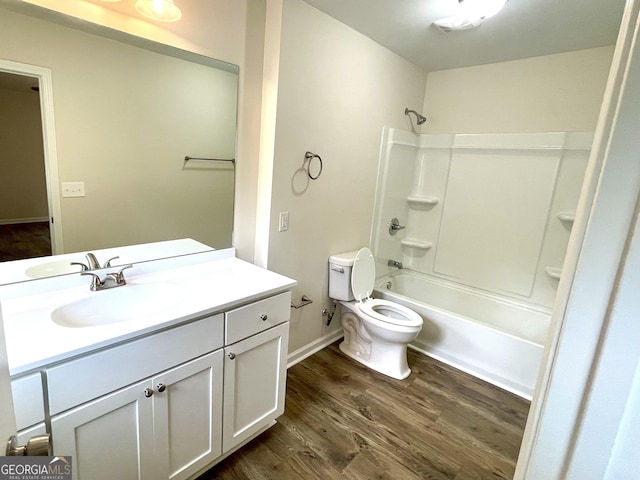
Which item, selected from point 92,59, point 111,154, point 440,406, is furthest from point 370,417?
point 92,59

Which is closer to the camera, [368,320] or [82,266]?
[82,266]

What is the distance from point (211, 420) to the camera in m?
1.43

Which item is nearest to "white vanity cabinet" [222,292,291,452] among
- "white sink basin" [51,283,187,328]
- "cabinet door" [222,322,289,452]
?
"cabinet door" [222,322,289,452]

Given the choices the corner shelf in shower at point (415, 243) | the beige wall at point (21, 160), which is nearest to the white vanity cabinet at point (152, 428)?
the beige wall at point (21, 160)

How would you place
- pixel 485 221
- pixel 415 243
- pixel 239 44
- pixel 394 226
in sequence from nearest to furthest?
pixel 239 44 < pixel 485 221 < pixel 394 226 < pixel 415 243

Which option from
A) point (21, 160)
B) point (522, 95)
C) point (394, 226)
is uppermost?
point (522, 95)

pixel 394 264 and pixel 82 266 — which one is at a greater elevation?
pixel 82 266

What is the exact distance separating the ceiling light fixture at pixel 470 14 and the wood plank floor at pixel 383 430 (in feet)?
7.66

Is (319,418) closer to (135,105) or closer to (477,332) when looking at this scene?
(477,332)

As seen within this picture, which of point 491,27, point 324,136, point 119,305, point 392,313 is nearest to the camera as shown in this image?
point 119,305

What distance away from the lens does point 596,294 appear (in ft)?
1.30

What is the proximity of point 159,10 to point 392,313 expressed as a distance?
2.37 m

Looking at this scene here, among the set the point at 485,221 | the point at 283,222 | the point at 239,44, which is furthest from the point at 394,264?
the point at 239,44

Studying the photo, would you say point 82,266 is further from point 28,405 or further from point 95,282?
point 28,405
